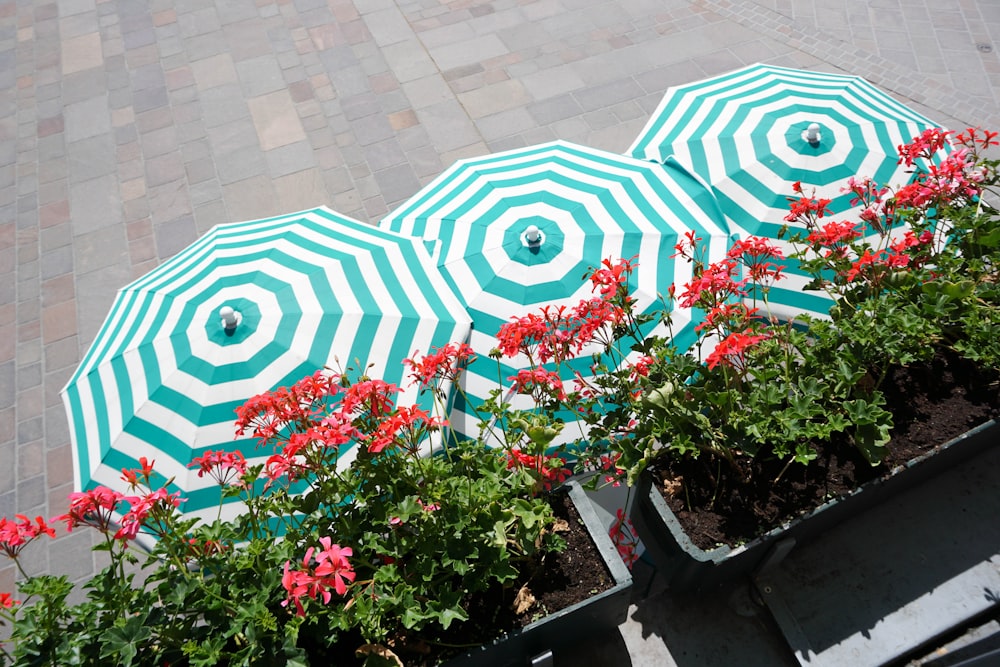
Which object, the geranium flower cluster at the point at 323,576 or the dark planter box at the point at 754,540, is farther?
the dark planter box at the point at 754,540

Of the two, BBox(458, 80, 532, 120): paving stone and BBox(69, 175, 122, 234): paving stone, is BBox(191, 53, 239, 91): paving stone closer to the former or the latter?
BBox(69, 175, 122, 234): paving stone

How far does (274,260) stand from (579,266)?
1.88 meters

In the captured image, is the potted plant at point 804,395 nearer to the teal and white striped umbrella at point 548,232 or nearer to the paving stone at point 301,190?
the teal and white striped umbrella at point 548,232

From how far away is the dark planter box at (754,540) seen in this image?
3.19 metres

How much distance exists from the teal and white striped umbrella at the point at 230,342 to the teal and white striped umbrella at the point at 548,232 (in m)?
0.23

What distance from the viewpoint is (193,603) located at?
2723 mm

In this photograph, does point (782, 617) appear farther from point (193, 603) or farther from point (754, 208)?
point (193, 603)

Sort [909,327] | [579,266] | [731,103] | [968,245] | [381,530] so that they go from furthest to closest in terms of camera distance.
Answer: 1. [731,103]
2. [579,266]
3. [968,245]
4. [909,327]
5. [381,530]

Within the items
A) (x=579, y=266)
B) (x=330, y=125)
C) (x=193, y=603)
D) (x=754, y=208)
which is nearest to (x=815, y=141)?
(x=754, y=208)

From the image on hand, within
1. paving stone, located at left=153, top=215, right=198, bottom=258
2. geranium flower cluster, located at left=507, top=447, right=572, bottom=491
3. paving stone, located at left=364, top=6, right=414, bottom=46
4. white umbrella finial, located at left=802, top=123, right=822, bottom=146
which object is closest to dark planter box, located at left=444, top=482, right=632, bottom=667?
geranium flower cluster, located at left=507, top=447, right=572, bottom=491

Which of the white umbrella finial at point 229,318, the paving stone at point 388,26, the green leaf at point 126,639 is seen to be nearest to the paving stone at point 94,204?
the paving stone at point 388,26

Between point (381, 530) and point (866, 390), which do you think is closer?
point (381, 530)

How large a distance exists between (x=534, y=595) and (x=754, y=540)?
1.04 metres

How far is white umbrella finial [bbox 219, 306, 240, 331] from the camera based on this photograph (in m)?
3.89
